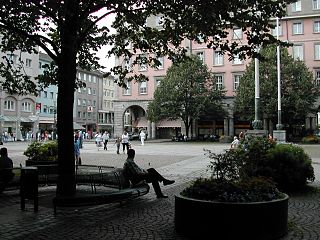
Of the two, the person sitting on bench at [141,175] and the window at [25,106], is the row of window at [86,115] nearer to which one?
the window at [25,106]

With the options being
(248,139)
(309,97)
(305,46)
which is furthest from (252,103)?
(248,139)

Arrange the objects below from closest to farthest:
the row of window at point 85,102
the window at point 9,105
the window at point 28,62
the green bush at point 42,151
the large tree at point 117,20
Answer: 1. the large tree at point 117,20
2. the green bush at point 42,151
3. the window at point 9,105
4. the window at point 28,62
5. the row of window at point 85,102

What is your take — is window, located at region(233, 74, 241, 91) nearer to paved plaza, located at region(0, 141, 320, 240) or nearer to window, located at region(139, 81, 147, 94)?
window, located at region(139, 81, 147, 94)

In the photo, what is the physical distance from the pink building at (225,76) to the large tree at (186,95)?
161 inches

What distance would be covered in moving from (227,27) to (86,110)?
92.5 m

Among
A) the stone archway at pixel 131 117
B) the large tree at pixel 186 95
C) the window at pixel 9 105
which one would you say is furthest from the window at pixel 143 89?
the window at pixel 9 105

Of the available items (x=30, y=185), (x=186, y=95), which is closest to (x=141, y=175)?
(x=30, y=185)

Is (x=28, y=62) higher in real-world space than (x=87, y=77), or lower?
lower

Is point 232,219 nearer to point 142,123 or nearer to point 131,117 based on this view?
point 142,123

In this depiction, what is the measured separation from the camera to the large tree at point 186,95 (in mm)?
57688

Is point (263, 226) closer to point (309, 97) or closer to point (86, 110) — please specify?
point (309, 97)

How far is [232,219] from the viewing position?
6.38m

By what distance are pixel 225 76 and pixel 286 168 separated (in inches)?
2199

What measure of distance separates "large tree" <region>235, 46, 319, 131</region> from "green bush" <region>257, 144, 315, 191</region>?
4197 cm
